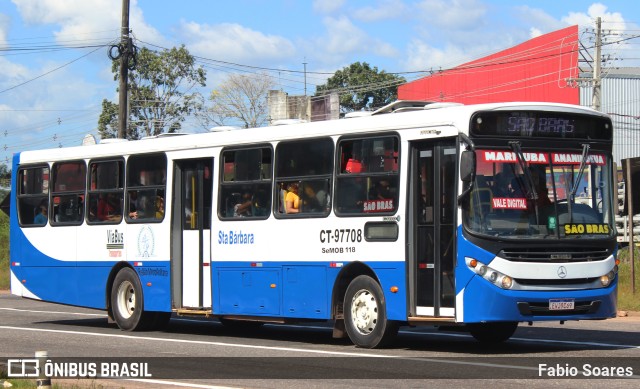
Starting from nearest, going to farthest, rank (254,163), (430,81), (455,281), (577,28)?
(455,281)
(254,163)
(577,28)
(430,81)

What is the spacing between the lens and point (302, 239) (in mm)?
16812

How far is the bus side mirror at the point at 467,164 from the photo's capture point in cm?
1408

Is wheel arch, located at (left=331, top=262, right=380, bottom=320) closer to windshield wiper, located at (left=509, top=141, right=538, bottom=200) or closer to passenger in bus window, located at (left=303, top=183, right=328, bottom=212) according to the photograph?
passenger in bus window, located at (left=303, top=183, right=328, bottom=212)

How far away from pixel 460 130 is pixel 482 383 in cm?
393

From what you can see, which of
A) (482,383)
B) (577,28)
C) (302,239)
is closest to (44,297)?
(302,239)

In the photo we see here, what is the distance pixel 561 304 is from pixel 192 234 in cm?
702

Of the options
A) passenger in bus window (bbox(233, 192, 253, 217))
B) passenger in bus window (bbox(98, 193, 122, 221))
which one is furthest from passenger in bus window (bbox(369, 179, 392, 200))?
passenger in bus window (bbox(98, 193, 122, 221))

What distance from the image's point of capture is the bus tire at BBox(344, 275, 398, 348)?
1535 centimetres

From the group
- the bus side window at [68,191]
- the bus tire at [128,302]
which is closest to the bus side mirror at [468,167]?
the bus tire at [128,302]

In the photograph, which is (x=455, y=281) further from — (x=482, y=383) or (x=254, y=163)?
(x=254, y=163)

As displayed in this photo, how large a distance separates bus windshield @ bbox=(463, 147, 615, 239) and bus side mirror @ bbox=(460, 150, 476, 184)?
257 mm

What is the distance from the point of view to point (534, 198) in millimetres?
14391

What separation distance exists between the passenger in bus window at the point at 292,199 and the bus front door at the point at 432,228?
2429mm

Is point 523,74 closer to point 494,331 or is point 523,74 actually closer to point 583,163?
point 494,331
